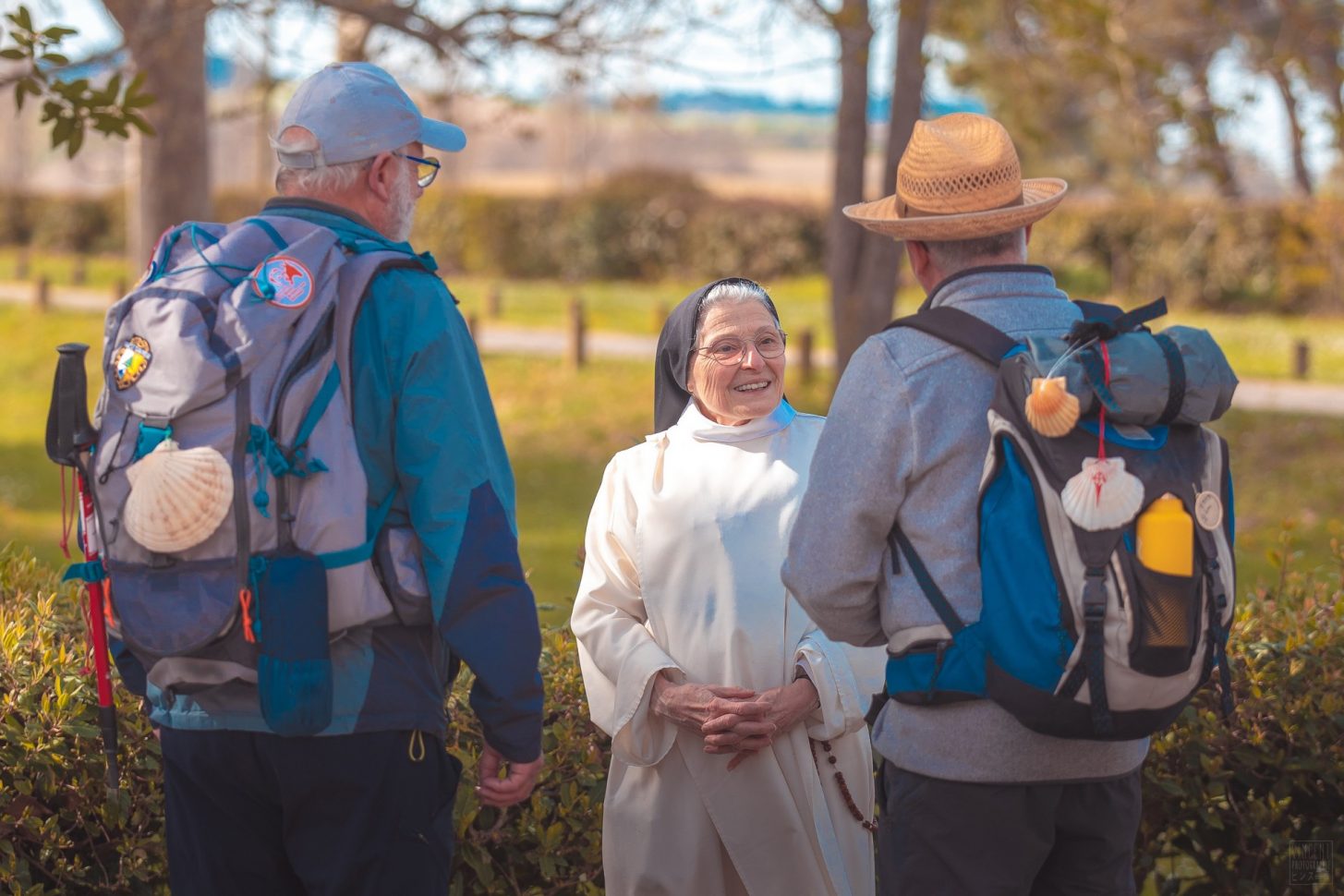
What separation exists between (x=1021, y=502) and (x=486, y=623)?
2.98ft

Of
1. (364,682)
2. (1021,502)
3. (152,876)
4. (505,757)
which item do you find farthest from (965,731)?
(152,876)

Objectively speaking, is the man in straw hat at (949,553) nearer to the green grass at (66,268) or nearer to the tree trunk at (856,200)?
the tree trunk at (856,200)

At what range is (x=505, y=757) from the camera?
2.63 metres

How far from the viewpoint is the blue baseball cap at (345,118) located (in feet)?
8.61

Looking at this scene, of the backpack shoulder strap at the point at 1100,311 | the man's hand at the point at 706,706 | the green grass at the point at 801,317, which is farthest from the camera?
the green grass at the point at 801,317

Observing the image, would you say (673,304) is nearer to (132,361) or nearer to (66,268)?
(66,268)

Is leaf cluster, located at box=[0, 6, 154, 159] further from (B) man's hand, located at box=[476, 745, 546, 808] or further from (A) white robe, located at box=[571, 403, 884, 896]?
(B) man's hand, located at box=[476, 745, 546, 808]

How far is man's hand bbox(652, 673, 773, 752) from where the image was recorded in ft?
10.7

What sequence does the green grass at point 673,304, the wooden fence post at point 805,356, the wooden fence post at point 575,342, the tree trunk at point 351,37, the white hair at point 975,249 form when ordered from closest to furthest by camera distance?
the white hair at point 975,249 → the tree trunk at point 351,37 → the wooden fence post at point 805,356 → the wooden fence post at point 575,342 → the green grass at point 673,304

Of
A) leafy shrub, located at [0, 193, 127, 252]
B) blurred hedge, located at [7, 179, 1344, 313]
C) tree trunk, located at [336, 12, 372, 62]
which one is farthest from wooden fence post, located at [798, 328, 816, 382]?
leafy shrub, located at [0, 193, 127, 252]

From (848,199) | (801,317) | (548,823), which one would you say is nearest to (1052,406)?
(548,823)

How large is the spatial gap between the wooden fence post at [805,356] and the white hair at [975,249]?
1350 centimetres

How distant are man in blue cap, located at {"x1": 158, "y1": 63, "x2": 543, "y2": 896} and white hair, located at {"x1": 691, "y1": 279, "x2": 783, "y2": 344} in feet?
3.43

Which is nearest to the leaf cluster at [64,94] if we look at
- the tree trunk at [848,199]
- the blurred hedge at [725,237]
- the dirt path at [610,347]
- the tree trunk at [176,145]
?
the tree trunk at [176,145]
